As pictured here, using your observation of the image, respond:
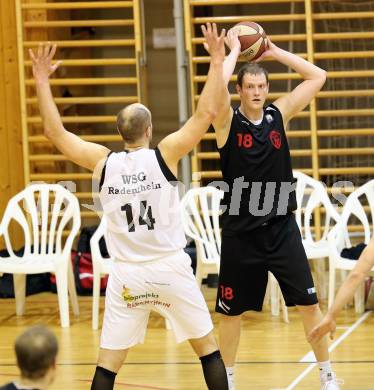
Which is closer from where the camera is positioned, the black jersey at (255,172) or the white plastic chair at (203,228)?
the black jersey at (255,172)

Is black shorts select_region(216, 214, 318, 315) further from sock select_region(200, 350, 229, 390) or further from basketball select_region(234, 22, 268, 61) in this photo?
basketball select_region(234, 22, 268, 61)

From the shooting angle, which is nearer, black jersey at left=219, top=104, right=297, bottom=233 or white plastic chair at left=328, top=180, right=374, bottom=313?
black jersey at left=219, top=104, right=297, bottom=233

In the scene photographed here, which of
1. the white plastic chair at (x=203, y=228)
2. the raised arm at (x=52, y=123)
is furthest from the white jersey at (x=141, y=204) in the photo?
the white plastic chair at (x=203, y=228)

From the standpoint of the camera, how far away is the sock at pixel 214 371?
175 inches

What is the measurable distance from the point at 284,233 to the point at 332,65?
487 cm

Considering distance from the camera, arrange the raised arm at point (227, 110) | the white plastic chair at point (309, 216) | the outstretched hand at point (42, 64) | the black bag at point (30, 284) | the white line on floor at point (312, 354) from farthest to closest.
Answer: the black bag at point (30, 284) < the white plastic chair at point (309, 216) < the white line on floor at point (312, 354) < the raised arm at point (227, 110) < the outstretched hand at point (42, 64)

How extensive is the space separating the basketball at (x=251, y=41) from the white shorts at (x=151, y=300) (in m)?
1.37

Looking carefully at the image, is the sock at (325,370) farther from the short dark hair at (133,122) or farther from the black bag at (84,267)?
the black bag at (84,267)

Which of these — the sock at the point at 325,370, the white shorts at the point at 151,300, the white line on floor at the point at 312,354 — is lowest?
the white line on floor at the point at 312,354

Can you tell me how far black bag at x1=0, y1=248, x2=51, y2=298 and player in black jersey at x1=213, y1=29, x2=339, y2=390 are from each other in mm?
3928

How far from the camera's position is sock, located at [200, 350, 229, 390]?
443 centimetres

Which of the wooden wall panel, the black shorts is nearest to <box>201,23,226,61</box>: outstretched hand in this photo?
the black shorts

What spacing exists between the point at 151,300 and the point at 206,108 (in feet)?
3.04

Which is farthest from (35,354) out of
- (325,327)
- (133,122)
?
(133,122)
